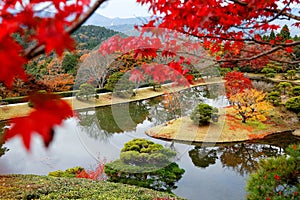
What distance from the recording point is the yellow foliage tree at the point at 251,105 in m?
9.67

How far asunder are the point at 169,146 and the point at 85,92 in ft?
19.3

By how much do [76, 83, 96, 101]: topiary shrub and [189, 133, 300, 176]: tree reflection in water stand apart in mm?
6089

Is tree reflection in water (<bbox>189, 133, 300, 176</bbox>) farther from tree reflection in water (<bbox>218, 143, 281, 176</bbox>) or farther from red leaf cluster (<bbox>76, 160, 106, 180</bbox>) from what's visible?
red leaf cluster (<bbox>76, 160, 106, 180</bbox>)

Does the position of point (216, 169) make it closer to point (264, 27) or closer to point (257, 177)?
point (257, 177)

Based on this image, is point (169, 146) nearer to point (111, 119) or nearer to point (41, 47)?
point (111, 119)

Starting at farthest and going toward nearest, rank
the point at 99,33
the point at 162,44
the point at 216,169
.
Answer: the point at 99,33
the point at 216,169
the point at 162,44

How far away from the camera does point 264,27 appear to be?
240 cm

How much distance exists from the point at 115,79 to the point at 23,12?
11189 mm

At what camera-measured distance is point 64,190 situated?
3.64 m

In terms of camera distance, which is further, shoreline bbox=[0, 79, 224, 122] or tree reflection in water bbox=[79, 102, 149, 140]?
shoreline bbox=[0, 79, 224, 122]

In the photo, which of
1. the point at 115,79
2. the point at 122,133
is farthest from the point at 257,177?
the point at 115,79

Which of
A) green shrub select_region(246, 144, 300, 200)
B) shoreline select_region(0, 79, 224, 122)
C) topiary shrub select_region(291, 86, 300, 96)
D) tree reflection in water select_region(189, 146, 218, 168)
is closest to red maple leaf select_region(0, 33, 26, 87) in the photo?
green shrub select_region(246, 144, 300, 200)

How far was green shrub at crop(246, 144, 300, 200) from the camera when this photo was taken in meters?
2.30

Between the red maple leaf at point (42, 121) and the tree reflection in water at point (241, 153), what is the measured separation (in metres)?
6.38
